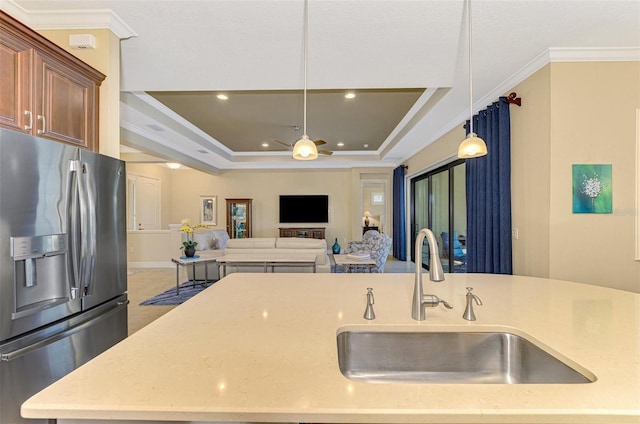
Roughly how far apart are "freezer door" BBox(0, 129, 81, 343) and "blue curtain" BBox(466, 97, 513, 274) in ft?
11.8

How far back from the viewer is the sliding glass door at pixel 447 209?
5059 mm

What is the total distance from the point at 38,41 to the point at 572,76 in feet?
12.7

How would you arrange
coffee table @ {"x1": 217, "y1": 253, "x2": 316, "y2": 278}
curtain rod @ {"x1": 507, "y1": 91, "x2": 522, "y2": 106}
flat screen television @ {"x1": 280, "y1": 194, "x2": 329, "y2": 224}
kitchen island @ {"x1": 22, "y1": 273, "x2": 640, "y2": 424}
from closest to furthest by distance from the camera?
1. kitchen island @ {"x1": 22, "y1": 273, "x2": 640, "y2": 424}
2. curtain rod @ {"x1": 507, "y1": 91, "x2": 522, "y2": 106}
3. coffee table @ {"x1": 217, "y1": 253, "x2": 316, "y2": 278}
4. flat screen television @ {"x1": 280, "y1": 194, "x2": 329, "y2": 224}

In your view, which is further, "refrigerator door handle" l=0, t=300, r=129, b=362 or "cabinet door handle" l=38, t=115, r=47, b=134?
"cabinet door handle" l=38, t=115, r=47, b=134

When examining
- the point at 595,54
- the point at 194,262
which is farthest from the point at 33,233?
the point at 595,54

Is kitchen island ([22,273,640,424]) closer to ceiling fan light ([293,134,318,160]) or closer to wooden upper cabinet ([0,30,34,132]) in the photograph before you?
ceiling fan light ([293,134,318,160])

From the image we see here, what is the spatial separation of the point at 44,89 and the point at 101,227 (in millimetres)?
855

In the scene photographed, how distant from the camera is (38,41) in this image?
1.74 m

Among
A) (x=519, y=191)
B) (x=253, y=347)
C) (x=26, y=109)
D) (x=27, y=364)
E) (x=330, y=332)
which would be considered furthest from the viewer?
(x=519, y=191)

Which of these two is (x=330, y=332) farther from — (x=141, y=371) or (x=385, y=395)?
(x=141, y=371)

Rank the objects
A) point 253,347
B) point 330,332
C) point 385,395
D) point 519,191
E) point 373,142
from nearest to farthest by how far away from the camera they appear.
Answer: point 385,395, point 253,347, point 330,332, point 519,191, point 373,142

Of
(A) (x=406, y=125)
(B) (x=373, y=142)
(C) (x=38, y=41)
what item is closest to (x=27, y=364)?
(C) (x=38, y=41)

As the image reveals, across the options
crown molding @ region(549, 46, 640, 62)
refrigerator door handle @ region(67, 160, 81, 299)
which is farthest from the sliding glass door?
refrigerator door handle @ region(67, 160, 81, 299)

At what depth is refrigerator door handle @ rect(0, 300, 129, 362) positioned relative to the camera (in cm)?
145
